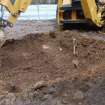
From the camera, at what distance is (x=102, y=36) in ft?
48.9

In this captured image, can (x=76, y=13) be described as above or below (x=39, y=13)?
above

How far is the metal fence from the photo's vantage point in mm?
19172

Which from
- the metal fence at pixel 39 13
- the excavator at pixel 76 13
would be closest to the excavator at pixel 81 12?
the excavator at pixel 76 13

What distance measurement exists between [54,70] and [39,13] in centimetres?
971

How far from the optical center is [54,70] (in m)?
9.88

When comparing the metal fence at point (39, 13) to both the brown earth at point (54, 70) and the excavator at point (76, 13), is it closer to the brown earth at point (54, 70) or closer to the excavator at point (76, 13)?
the excavator at point (76, 13)

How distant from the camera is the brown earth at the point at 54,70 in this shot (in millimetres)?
7746

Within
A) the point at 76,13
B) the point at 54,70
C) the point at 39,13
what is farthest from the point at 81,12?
the point at 54,70

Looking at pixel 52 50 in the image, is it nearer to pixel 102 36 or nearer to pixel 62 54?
pixel 62 54

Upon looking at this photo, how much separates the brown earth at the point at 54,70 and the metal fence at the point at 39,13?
281 inches

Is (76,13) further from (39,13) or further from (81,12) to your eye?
(39,13)

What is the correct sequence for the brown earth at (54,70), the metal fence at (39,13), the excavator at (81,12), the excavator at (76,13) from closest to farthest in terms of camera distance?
the brown earth at (54,70) → the excavator at (81,12) → the excavator at (76,13) → the metal fence at (39,13)

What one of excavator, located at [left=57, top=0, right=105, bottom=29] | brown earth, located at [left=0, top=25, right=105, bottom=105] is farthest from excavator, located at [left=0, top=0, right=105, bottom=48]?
brown earth, located at [left=0, top=25, right=105, bottom=105]

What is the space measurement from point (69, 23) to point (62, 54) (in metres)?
4.96
